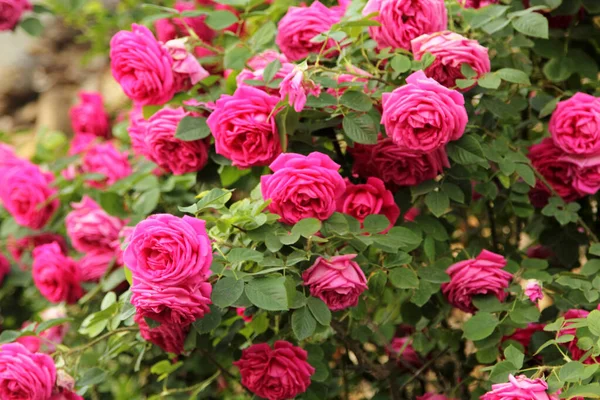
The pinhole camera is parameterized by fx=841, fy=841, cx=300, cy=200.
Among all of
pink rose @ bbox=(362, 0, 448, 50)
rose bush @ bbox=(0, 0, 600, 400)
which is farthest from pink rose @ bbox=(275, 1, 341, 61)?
pink rose @ bbox=(362, 0, 448, 50)

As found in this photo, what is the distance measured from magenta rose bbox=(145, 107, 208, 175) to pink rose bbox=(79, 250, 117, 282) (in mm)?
588

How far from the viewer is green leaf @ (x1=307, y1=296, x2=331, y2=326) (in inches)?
52.1

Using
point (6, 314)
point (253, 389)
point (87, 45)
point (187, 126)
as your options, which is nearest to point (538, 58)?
point (187, 126)

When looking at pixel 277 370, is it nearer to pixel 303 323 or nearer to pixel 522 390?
pixel 303 323

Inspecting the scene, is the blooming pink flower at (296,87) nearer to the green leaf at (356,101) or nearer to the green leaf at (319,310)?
the green leaf at (356,101)

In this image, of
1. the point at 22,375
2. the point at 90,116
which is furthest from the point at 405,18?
the point at 90,116

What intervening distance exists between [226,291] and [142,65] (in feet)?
1.70

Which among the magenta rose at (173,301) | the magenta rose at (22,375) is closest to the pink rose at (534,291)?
the magenta rose at (173,301)

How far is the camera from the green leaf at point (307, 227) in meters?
1.29

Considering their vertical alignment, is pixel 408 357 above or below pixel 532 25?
below

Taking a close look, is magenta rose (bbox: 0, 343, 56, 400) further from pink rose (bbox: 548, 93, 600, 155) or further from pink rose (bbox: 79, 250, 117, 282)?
pink rose (bbox: 548, 93, 600, 155)

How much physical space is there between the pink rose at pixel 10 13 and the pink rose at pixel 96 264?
0.61 metres

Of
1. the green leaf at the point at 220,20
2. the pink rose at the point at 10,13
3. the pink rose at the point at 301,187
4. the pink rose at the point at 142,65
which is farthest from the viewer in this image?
the pink rose at the point at 10,13

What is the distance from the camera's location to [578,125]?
160 cm
